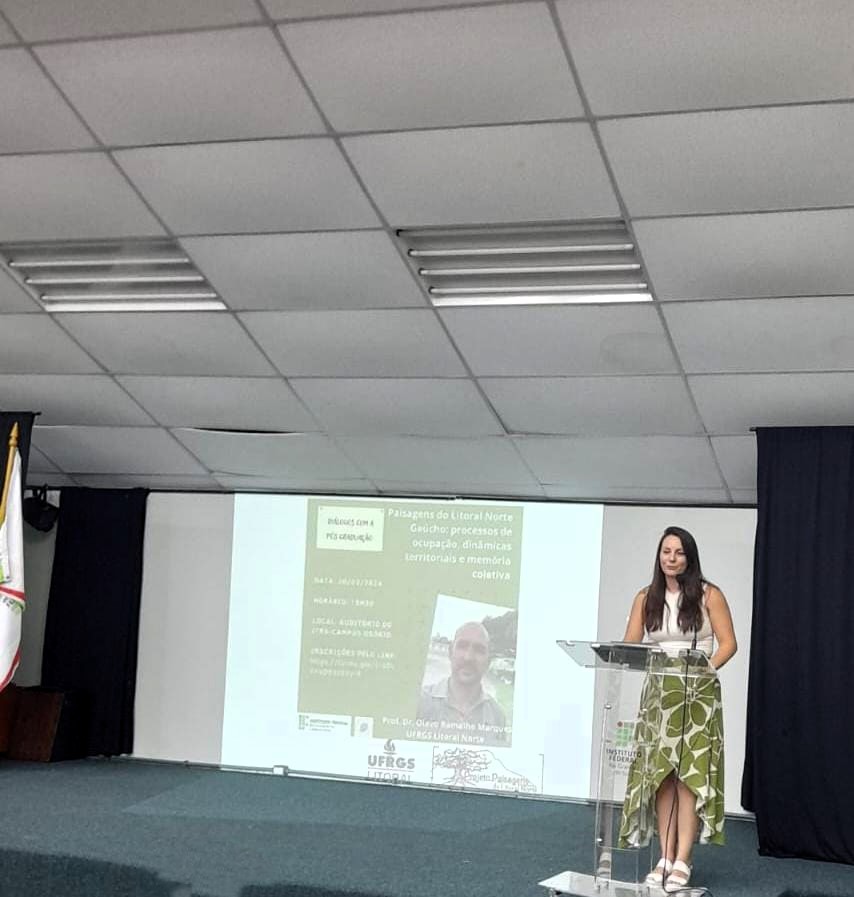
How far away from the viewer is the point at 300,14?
4.04m

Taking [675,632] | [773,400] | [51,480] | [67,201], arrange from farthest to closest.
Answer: [51,480] → [773,400] → [67,201] → [675,632]

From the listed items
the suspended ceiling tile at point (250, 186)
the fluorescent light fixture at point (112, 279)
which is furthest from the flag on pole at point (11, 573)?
the suspended ceiling tile at point (250, 186)

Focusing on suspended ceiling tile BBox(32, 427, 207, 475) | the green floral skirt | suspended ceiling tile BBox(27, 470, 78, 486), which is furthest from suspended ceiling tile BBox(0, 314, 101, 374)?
the green floral skirt

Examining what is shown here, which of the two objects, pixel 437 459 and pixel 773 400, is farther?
pixel 437 459

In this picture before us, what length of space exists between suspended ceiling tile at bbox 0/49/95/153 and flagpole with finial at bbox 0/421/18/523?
7.73 feet

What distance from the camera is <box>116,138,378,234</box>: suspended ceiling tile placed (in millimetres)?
4738

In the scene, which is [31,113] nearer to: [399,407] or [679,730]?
[399,407]

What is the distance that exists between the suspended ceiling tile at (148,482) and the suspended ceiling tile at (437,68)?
151 inches

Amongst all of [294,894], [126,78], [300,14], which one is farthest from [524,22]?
[294,894]

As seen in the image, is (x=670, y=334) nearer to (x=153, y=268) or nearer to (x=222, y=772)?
(x=153, y=268)

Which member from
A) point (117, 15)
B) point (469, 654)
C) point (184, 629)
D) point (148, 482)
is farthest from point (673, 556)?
point (148, 482)

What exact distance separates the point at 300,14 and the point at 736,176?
5.33ft

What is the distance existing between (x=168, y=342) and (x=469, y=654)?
2.65 meters

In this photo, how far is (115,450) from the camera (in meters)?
7.62
